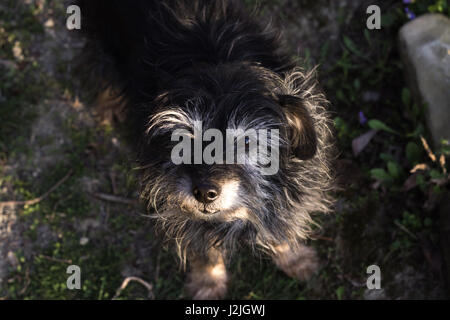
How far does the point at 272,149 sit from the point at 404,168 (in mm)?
1904

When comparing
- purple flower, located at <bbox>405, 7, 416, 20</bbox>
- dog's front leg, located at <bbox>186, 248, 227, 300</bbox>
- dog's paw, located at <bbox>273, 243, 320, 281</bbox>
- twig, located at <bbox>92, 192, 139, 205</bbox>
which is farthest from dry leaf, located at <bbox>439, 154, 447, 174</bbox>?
twig, located at <bbox>92, 192, 139, 205</bbox>

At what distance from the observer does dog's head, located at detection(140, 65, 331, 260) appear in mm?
2311

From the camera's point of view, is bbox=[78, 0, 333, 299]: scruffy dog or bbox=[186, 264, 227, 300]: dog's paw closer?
bbox=[78, 0, 333, 299]: scruffy dog

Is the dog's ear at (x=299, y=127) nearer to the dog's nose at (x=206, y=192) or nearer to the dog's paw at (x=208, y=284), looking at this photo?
the dog's nose at (x=206, y=192)

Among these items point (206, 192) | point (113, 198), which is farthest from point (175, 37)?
point (113, 198)

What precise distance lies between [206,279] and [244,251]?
406 millimetres

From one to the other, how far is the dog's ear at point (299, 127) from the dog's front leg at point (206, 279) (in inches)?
57.7

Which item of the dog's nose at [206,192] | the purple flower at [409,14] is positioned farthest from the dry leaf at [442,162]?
the dog's nose at [206,192]

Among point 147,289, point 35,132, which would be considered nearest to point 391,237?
point 147,289

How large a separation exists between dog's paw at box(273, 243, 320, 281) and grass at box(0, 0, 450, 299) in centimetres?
8

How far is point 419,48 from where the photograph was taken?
12.4 feet

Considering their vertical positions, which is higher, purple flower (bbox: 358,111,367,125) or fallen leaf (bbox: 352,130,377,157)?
purple flower (bbox: 358,111,367,125)

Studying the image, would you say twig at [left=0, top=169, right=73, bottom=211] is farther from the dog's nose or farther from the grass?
the dog's nose

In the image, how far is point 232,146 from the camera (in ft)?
7.68
